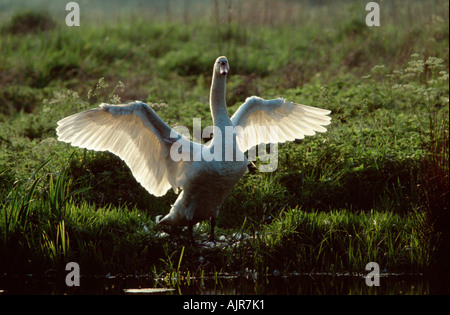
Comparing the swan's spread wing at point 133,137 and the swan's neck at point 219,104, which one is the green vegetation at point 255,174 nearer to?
the swan's spread wing at point 133,137

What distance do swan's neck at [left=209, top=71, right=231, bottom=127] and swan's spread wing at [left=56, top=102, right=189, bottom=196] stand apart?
0.42 m

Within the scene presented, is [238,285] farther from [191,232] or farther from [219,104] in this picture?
[219,104]

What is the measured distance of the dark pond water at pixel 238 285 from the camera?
5.74 m

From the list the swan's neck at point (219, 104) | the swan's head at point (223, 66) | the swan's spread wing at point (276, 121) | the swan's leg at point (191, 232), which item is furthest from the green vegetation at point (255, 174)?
the swan's head at point (223, 66)

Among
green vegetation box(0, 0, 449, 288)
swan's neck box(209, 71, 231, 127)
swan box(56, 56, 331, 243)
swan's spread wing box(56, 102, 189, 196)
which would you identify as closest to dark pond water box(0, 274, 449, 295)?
green vegetation box(0, 0, 449, 288)

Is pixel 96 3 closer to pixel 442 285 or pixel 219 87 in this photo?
Result: pixel 219 87

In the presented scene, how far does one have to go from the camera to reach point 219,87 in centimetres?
668

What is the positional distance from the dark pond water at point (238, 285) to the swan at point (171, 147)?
0.79m

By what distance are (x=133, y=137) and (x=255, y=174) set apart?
189 centimetres

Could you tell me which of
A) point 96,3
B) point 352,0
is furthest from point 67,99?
point 96,3

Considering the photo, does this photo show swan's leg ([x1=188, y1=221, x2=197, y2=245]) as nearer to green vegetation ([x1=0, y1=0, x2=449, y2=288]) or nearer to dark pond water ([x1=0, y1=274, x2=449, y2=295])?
green vegetation ([x1=0, y1=0, x2=449, y2=288])

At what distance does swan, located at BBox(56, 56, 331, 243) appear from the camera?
629 cm

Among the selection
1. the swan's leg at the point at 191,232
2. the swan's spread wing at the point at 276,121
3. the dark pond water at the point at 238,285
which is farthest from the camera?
the swan's spread wing at the point at 276,121
